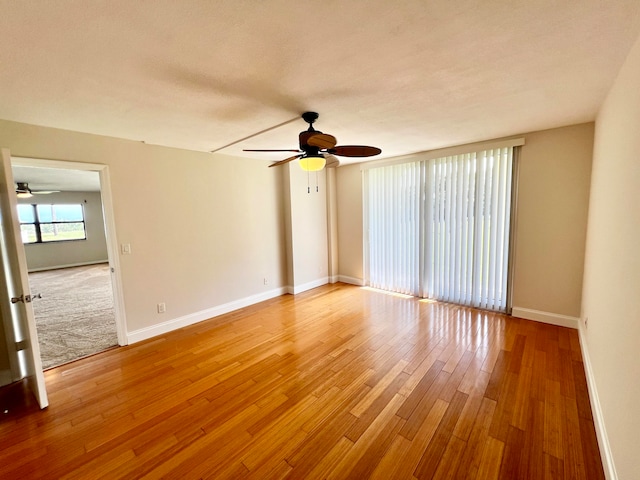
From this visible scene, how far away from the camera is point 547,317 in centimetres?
339

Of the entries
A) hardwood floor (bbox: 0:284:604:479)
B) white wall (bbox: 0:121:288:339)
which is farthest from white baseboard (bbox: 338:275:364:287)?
hardwood floor (bbox: 0:284:604:479)

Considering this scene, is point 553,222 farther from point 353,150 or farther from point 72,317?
point 72,317

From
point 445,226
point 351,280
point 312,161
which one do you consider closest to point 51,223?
point 351,280

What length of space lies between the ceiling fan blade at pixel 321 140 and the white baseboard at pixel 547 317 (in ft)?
11.1

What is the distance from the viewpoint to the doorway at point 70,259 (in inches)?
121

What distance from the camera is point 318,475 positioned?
1.53 metres

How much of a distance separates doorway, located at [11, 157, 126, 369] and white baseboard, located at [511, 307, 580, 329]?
5053mm

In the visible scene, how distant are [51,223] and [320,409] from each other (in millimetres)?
10361

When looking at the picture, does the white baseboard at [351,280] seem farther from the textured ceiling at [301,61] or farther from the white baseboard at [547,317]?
the textured ceiling at [301,61]

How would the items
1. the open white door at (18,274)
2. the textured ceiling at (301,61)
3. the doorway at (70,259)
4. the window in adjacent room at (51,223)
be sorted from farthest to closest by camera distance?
the window in adjacent room at (51,223), the doorway at (70,259), the open white door at (18,274), the textured ceiling at (301,61)

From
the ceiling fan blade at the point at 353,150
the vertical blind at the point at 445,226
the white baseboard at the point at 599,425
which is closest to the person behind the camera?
the white baseboard at the point at 599,425

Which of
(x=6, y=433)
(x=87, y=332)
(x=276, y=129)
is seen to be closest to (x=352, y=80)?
(x=276, y=129)

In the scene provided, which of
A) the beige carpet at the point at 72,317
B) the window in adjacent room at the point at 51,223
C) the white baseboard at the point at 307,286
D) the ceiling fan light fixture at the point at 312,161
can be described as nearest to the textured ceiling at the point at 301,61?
the ceiling fan light fixture at the point at 312,161

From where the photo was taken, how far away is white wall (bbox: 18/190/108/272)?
7781 mm
